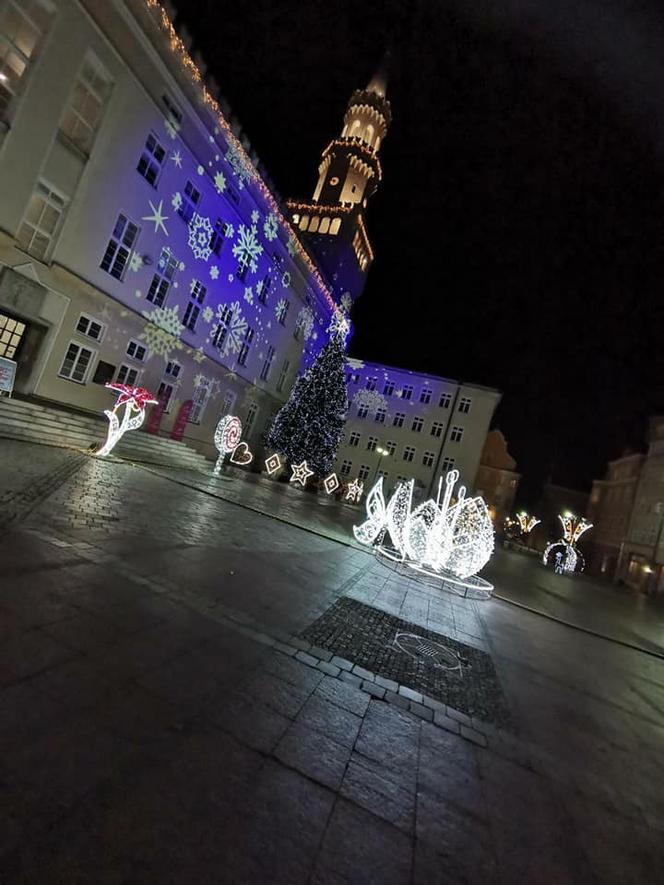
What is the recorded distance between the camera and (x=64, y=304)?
17016mm

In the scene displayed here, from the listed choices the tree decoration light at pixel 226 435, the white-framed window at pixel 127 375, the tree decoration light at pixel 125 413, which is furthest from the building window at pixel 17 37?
the tree decoration light at pixel 226 435

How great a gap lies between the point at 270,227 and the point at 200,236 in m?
6.67

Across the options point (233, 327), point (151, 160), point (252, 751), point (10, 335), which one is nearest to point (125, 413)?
point (10, 335)

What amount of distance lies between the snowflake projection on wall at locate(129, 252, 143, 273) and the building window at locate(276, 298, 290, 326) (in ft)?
44.1

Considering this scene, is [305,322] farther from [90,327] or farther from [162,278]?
[90,327]

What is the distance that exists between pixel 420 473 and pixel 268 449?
17.8 meters

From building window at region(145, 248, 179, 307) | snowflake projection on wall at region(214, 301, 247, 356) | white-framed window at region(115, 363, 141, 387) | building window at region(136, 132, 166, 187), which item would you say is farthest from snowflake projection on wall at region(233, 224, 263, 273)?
white-framed window at region(115, 363, 141, 387)

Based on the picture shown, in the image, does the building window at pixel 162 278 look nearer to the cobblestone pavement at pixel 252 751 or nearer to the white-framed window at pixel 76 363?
the white-framed window at pixel 76 363

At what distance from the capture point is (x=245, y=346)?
30.0m

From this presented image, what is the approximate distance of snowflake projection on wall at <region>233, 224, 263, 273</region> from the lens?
2630 centimetres

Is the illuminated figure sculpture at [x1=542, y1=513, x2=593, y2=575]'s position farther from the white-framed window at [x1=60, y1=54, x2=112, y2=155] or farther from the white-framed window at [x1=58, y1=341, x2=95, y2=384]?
the white-framed window at [x1=60, y1=54, x2=112, y2=155]

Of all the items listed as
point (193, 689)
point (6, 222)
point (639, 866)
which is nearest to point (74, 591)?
point (193, 689)

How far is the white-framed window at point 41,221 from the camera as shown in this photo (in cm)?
1527

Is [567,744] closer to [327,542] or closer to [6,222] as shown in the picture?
[327,542]
